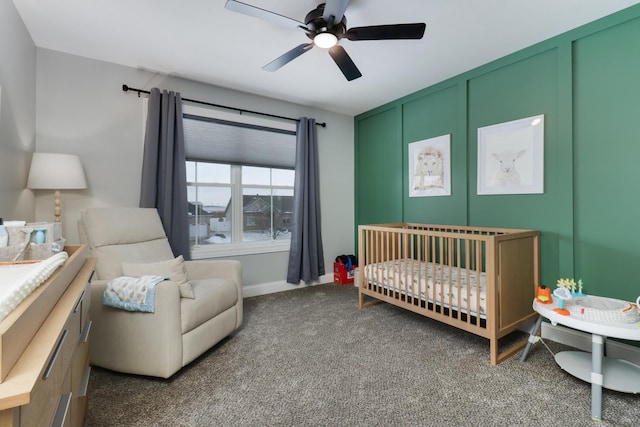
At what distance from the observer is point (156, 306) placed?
1.68 meters

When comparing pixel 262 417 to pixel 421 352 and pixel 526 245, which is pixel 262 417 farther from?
pixel 526 245

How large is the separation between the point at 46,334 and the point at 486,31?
2879mm

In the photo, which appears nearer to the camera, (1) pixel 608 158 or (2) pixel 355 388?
(2) pixel 355 388

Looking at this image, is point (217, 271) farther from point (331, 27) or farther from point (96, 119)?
point (331, 27)

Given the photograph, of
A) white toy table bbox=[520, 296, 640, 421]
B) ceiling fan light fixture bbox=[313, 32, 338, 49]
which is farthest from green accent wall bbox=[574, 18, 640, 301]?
ceiling fan light fixture bbox=[313, 32, 338, 49]

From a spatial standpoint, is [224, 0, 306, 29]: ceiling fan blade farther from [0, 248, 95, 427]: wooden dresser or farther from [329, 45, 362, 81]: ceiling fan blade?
[0, 248, 95, 427]: wooden dresser

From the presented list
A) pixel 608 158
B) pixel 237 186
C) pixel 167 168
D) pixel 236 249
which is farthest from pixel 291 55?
pixel 608 158

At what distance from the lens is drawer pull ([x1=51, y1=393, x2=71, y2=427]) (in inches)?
31.0

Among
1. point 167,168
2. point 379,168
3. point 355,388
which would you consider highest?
point 379,168

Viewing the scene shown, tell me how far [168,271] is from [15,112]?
142 centimetres

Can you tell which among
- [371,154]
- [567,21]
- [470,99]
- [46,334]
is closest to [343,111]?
[371,154]

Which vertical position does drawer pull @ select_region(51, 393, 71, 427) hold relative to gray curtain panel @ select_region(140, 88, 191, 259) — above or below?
below

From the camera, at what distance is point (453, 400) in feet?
5.15

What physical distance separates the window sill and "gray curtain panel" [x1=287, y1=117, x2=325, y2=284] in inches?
6.3
